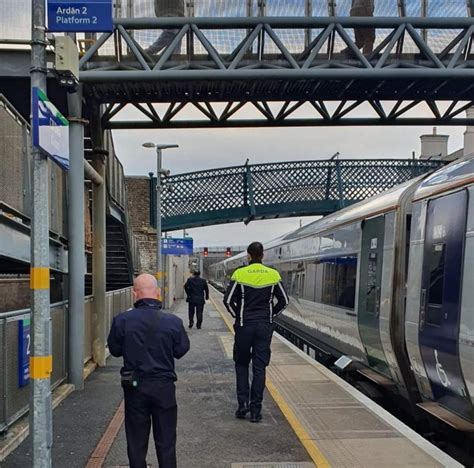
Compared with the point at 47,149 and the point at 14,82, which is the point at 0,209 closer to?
the point at 47,149

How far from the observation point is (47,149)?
429 cm

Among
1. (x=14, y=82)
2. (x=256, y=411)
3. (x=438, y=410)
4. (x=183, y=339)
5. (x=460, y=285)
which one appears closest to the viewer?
(x=183, y=339)

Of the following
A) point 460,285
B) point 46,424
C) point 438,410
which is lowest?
point 438,410

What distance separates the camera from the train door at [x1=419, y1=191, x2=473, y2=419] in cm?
545

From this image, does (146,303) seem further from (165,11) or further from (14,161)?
(165,11)

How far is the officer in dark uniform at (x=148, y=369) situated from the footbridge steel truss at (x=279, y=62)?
536 centimetres

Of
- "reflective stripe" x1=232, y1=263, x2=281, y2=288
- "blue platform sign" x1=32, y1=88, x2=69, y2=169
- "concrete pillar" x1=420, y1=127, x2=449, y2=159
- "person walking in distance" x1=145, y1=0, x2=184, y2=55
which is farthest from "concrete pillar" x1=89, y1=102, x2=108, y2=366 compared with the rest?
"concrete pillar" x1=420, y1=127, x2=449, y2=159

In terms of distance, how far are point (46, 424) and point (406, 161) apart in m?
27.3

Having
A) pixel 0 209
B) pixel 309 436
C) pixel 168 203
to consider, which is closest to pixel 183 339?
pixel 309 436

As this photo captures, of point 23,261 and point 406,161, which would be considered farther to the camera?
point 406,161

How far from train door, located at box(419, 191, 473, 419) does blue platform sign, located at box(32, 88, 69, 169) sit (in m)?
3.40

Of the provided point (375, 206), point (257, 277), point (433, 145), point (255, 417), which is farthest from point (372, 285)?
point (433, 145)

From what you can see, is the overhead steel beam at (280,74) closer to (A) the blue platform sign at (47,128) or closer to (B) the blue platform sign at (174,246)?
(A) the blue platform sign at (47,128)

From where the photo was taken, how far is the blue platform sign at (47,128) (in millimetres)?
4218
